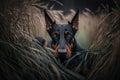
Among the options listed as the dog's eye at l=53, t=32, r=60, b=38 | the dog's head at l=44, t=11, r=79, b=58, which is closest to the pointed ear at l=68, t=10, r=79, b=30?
the dog's head at l=44, t=11, r=79, b=58

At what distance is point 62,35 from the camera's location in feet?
7.39

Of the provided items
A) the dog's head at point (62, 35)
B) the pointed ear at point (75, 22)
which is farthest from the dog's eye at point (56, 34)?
the pointed ear at point (75, 22)

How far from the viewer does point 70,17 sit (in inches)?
89.6

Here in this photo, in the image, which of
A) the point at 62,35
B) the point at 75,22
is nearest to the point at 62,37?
the point at 62,35

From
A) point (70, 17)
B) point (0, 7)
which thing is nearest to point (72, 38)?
point (70, 17)

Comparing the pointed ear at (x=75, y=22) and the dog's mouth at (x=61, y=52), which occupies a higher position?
the pointed ear at (x=75, y=22)

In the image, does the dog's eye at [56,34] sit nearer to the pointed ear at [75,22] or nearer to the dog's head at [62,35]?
the dog's head at [62,35]

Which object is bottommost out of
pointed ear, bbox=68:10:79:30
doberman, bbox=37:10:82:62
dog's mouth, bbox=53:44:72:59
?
dog's mouth, bbox=53:44:72:59

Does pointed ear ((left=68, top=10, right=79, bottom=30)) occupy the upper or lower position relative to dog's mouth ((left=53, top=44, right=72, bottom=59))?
upper

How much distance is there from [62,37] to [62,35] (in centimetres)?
1

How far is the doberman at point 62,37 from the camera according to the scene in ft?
7.39

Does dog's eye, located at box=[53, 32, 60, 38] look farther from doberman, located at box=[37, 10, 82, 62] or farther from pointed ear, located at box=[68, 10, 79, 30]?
pointed ear, located at box=[68, 10, 79, 30]

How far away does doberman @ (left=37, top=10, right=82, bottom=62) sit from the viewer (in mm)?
2254

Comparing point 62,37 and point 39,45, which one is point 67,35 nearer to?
point 62,37
